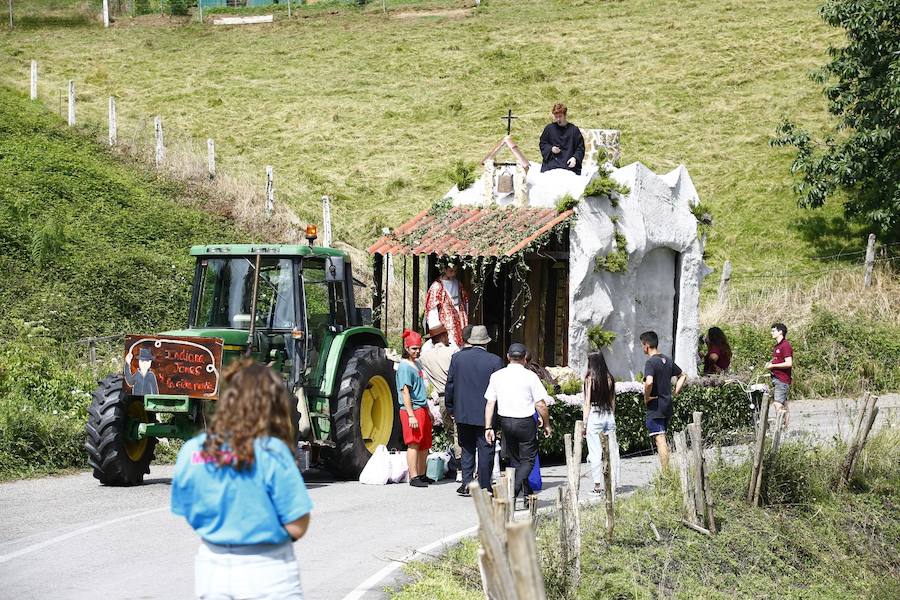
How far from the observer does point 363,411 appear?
14031 millimetres

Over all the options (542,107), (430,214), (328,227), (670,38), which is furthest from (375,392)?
(670,38)

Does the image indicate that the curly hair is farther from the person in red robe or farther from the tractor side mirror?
the person in red robe

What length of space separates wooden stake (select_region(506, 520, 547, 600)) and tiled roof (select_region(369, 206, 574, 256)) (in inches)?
446

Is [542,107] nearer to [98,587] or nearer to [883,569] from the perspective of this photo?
[883,569]

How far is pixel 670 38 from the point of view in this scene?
46406 mm

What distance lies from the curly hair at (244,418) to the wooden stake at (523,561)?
1.14 metres

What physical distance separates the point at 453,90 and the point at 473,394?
106 feet

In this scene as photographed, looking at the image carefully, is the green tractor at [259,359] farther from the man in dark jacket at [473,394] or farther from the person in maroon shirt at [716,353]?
the person in maroon shirt at [716,353]

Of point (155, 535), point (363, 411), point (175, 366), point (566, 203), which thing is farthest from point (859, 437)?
point (155, 535)

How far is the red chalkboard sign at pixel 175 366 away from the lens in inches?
472

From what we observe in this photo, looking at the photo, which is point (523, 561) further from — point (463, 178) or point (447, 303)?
point (463, 178)

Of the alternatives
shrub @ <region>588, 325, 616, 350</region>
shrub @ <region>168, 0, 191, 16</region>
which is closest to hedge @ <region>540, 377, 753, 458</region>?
shrub @ <region>588, 325, 616, 350</region>

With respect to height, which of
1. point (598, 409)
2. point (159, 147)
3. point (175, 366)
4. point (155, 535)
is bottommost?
point (155, 535)

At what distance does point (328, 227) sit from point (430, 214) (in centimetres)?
952
